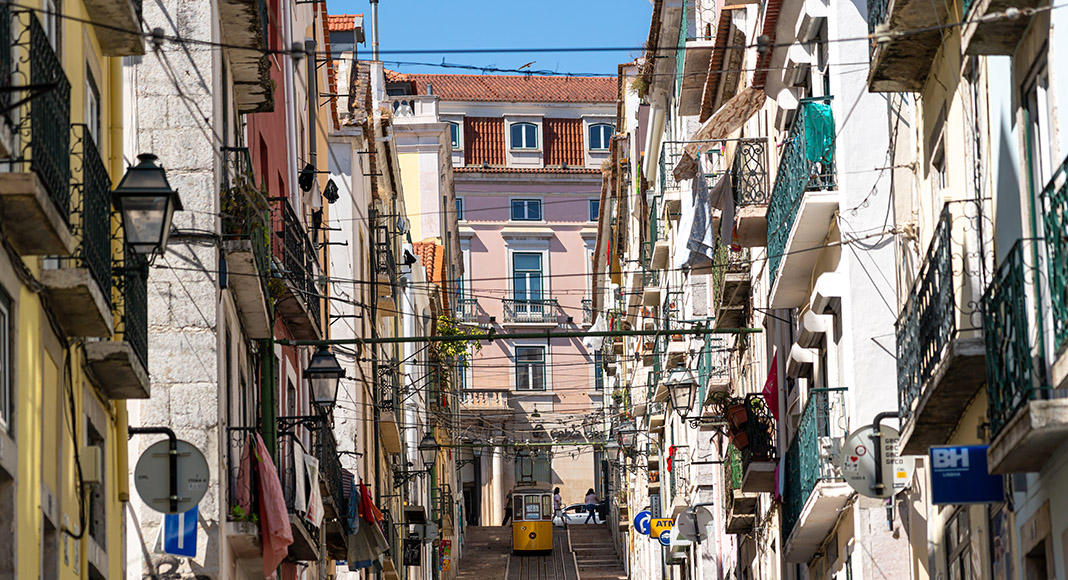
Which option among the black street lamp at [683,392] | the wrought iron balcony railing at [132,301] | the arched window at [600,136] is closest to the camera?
the wrought iron balcony railing at [132,301]

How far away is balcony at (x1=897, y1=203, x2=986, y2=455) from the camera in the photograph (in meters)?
11.9

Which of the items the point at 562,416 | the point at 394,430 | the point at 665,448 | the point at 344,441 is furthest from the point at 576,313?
the point at 344,441

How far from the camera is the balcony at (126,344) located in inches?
512

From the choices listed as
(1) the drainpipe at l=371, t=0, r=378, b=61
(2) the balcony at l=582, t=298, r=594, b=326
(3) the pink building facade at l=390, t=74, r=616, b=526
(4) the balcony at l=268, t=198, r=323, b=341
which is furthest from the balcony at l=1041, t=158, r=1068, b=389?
(2) the balcony at l=582, t=298, r=594, b=326

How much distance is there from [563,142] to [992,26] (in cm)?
7126

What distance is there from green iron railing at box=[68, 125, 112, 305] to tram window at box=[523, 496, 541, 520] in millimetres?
50413

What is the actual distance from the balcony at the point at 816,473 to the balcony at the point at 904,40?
5.06 metres

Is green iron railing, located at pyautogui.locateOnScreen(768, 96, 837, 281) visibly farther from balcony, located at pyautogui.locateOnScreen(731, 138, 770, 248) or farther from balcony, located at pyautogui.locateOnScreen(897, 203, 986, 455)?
balcony, located at pyautogui.locateOnScreen(897, 203, 986, 455)

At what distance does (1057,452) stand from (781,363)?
14153mm

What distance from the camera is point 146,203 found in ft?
39.7

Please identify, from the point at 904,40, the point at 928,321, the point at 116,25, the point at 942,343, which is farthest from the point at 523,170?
the point at 942,343

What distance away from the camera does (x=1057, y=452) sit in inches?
399

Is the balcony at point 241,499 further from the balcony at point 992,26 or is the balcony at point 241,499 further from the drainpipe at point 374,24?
the drainpipe at point 374,24

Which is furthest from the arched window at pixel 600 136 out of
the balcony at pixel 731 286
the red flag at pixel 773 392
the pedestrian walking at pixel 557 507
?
the red flag at pixel 773 392
